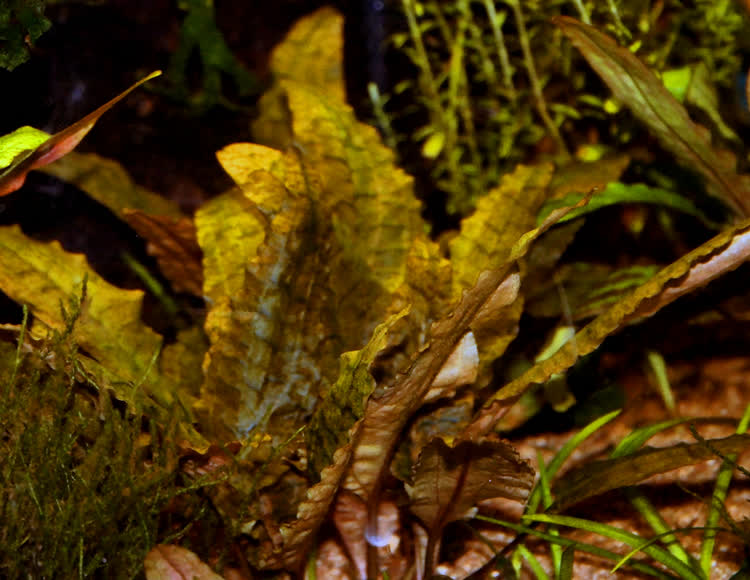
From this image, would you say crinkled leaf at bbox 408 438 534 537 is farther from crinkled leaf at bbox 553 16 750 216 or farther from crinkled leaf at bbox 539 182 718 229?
crinkled leaf at bbox 553 16 750 216

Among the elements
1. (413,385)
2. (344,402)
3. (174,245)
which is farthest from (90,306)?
(413,385)

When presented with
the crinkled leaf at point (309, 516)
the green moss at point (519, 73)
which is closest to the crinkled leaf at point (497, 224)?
the green moss at point (519, 73)

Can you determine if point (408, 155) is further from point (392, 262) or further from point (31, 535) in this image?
point (31, 535)

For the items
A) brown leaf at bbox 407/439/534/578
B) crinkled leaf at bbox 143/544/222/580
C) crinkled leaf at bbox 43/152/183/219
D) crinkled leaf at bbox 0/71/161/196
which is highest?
crinkled leaf at bbox 0/71/161/196

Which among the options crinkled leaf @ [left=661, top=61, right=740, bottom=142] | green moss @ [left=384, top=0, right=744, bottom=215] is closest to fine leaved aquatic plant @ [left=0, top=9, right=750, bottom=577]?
crinkled leaf @ [left=661, top=61, right=740, bottom=142]

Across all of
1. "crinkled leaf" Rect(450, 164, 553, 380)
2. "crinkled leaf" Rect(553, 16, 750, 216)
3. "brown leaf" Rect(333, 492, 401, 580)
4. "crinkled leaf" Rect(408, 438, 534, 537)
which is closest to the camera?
"crinkled leaf" Rect(408, 438, 534, 537)

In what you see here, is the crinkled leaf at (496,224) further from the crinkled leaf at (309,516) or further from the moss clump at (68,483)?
the moss clump at (68,483)
